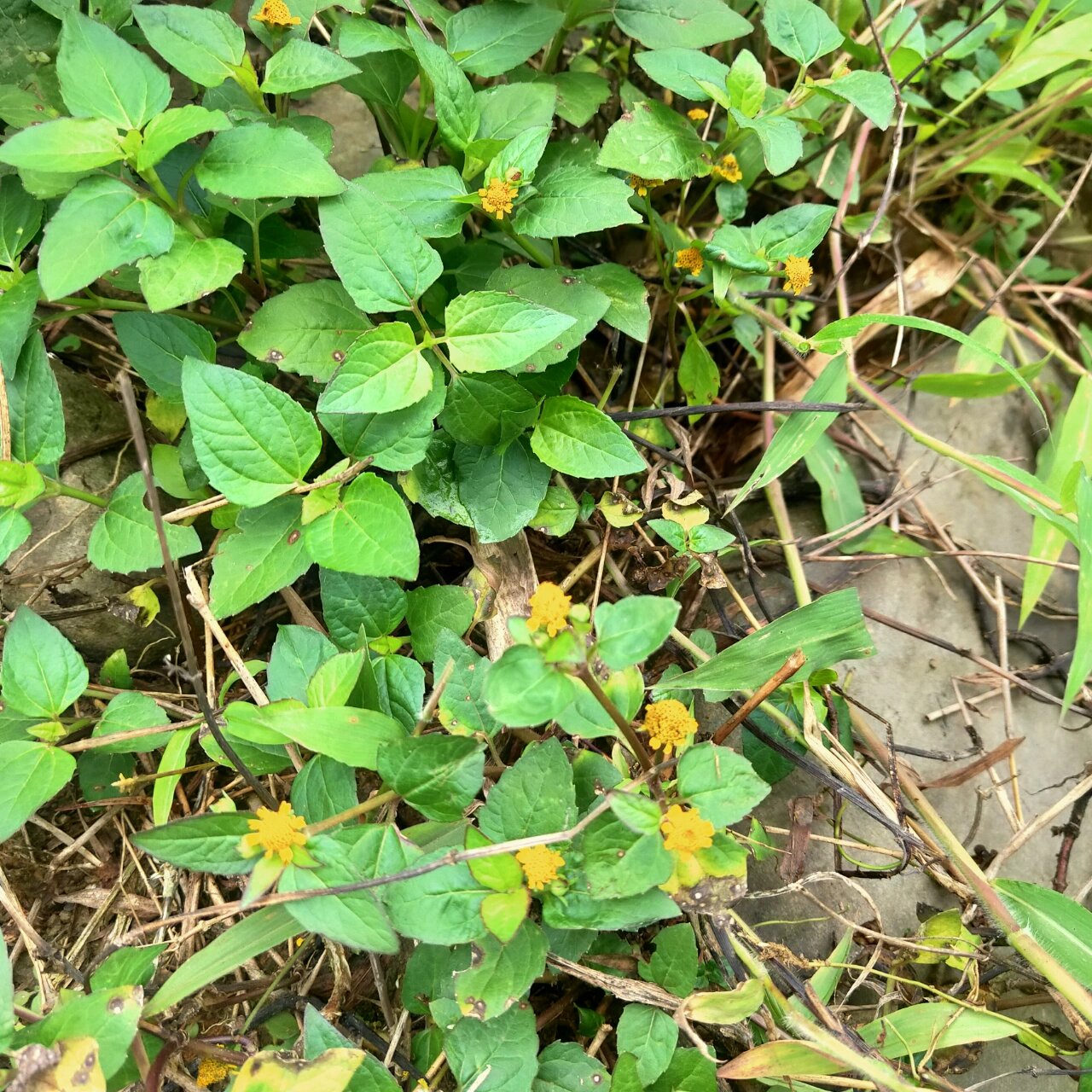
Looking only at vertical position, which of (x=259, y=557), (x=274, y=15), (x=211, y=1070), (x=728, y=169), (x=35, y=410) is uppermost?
(x=274, y=15)

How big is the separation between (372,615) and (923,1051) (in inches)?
44.2

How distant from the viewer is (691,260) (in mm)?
1445

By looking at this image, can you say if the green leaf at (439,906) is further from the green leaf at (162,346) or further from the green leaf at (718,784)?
the green leaf at (162,346)

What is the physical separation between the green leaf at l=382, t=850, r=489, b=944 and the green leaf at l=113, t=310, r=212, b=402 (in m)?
0.88

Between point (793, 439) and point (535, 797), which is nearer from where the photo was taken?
point (535, 797)

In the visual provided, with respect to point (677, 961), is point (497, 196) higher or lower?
higher

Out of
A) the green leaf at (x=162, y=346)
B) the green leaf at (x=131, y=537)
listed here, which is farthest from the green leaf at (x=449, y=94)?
the green leaf at (x=131, y=537)

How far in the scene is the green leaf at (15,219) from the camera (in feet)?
4.28

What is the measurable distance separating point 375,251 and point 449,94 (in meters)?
0.30

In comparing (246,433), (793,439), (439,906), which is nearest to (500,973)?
(439,906)

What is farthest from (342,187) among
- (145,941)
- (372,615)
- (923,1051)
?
(923,1051)

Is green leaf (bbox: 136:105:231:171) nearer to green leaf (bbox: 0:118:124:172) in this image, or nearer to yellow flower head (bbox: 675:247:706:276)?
green leaf (bbox: 0:118:124:172)

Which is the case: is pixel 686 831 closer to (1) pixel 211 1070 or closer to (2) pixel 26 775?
(1) pixel 211 1070

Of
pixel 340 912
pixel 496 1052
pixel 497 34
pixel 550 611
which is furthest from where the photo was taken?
pixel 497 34
